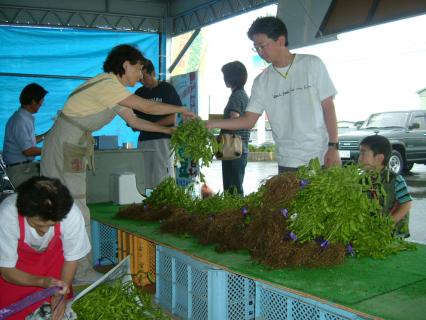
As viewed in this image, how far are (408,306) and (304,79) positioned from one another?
171cm

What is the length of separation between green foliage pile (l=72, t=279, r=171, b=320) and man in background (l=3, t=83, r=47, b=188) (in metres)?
3.31

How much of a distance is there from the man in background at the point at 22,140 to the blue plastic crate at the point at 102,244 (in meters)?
1.45

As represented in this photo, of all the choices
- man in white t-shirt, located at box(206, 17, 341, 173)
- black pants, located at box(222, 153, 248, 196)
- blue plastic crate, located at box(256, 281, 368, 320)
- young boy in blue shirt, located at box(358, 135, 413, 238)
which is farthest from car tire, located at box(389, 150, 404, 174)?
blue plastic crate, located at box(256, 281, 368, 320)

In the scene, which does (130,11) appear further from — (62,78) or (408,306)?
(408,306)

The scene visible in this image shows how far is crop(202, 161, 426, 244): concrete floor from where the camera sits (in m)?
6.85

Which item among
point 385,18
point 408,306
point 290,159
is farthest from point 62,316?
point 385,18

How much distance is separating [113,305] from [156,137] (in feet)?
10.7

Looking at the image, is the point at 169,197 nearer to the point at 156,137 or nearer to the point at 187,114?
the point at 187,114

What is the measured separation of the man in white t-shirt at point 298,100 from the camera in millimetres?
3223

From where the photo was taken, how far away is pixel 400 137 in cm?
1259

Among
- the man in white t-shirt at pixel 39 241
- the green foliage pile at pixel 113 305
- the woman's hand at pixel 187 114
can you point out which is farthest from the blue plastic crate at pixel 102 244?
the green foliage pile at pixel 113 305

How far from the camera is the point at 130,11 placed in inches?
375

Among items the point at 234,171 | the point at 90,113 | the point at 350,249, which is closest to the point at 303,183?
the point at 350,249

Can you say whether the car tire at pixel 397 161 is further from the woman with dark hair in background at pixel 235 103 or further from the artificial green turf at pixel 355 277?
the artificial green turf at pixel 355 277
